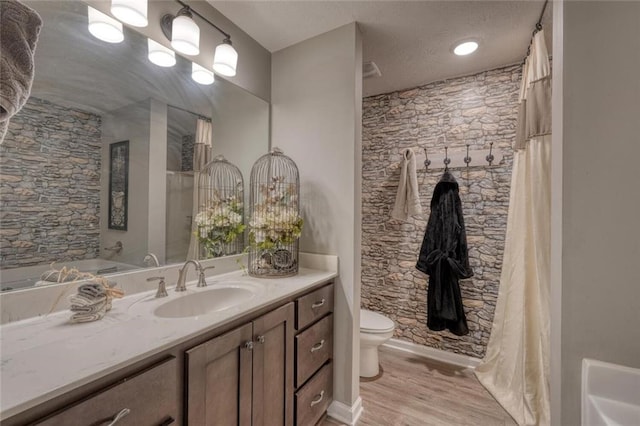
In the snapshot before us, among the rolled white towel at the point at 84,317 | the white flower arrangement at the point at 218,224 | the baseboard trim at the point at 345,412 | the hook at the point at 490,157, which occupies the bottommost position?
the baseboard trim at the point at 345,412

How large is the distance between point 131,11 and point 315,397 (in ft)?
6.90

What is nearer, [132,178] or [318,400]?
[132,178]

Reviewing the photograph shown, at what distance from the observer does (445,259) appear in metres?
2.15

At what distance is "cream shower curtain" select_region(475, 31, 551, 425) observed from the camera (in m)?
1.49

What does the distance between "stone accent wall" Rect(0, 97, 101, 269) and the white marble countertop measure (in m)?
0.26

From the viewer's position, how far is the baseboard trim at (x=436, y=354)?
2166 mm

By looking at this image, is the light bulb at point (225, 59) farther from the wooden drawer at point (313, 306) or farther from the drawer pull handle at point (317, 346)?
the drawer pull handle at point (317, 346)

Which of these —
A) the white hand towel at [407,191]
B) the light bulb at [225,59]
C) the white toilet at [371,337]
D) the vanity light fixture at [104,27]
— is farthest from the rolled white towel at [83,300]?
the white hand towel at [407,191]

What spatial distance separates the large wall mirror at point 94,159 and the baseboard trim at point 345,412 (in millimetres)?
1335

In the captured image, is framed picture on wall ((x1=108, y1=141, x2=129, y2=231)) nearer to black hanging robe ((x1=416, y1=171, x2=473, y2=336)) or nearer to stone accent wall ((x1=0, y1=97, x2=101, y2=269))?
stone accent wall ((x1=0, y1=97, x2=101, y2=269))

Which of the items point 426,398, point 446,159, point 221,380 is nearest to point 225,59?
point 221,380

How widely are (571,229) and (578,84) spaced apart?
48 centimetres

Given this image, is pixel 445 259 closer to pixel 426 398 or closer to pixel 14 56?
pixel 426 398

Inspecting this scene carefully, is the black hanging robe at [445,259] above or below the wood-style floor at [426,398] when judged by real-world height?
above
